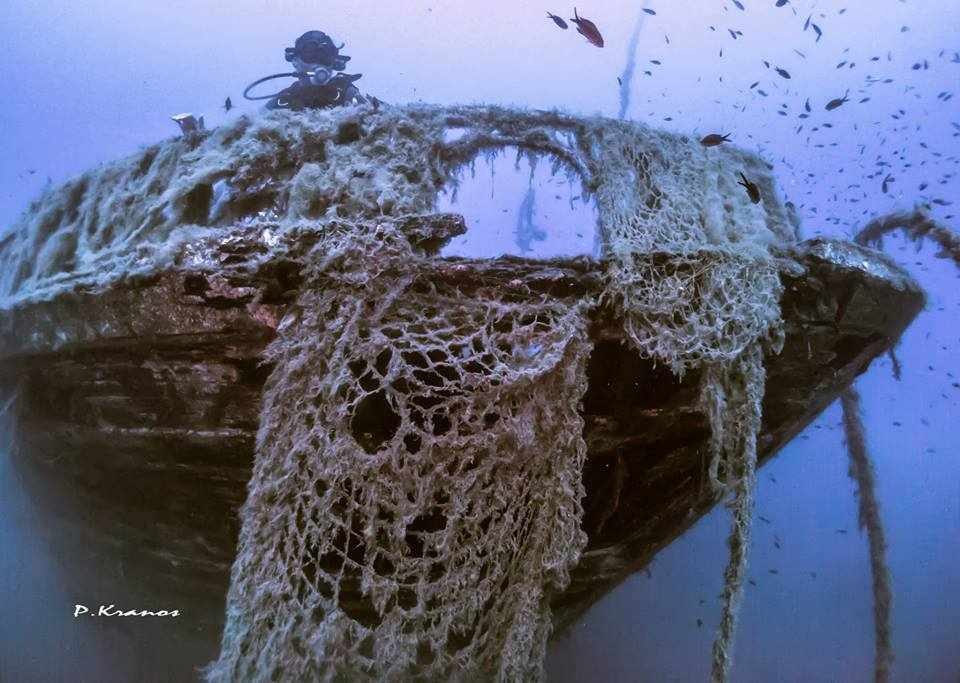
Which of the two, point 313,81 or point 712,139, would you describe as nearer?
point 712,139

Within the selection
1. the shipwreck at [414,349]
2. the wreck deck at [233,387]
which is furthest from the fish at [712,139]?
the wreck deck at [233,387]

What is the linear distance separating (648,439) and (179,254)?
267cm

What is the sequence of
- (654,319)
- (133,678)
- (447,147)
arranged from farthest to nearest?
(133,678)
(447,147)
(654,319)

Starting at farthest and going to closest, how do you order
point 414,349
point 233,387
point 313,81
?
point 313,81 < point 233,387 < point 414,349

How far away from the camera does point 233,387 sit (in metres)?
3.03

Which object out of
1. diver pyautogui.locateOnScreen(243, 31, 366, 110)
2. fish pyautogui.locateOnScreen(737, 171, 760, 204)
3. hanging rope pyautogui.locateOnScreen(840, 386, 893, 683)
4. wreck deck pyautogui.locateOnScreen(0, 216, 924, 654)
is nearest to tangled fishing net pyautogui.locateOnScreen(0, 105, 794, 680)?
wreck deck pyautogui.locateOnScreen(0, 216, 924, 654)

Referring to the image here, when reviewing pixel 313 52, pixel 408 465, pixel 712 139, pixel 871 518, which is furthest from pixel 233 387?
pixel 871 518

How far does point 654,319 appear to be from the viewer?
8.80 ft

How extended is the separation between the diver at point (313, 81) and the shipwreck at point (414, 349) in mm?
2090

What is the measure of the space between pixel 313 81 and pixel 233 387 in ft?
11.2

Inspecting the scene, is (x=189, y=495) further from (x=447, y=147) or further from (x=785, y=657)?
(x=785, y=657)

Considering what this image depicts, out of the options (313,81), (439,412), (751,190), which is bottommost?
(439,412)

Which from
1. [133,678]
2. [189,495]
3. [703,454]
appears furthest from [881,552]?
[133,678]

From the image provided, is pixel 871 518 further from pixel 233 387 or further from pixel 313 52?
pixel 313 52
